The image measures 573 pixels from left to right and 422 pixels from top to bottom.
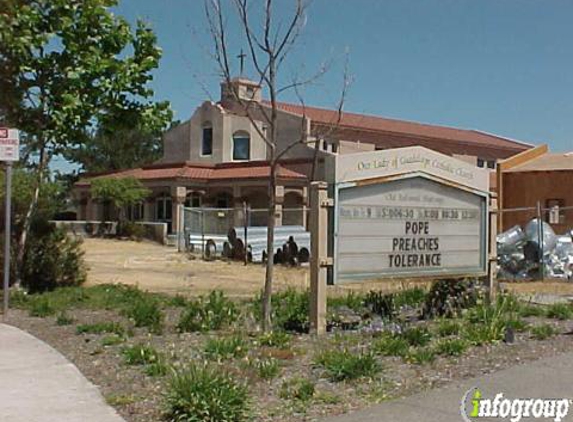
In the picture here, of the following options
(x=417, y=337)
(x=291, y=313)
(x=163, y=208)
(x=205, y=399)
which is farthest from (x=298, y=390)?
(x=163, y=208)

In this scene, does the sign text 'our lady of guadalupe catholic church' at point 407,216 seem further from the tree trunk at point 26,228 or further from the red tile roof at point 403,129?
the red tile roof at point 403,129

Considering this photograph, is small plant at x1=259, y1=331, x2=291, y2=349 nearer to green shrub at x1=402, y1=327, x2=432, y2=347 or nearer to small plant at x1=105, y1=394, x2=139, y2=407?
Answer: green shrub at x1=402, y1=327, x2=432, y2=347

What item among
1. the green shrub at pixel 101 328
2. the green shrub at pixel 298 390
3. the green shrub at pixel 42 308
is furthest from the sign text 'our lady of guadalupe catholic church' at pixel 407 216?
the green shrub at pixel 42 308

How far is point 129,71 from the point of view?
52.6 ft

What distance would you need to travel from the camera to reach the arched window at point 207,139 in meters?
55.0

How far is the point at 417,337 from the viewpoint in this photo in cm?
941

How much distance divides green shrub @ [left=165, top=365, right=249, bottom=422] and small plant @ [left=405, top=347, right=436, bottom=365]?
7.80 ft

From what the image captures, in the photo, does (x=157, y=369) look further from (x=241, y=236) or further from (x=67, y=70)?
(x=241, y=236)

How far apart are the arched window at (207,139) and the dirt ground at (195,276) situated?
1601 centimetres

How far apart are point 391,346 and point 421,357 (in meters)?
0.49

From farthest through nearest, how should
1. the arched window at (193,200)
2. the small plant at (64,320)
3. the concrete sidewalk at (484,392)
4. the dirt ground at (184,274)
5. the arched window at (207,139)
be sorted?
the arched window at (207,139) < the arched window at (193,200) < the dirt ground at (184,274) < the small plant at (64,320) < the concrete sidewalk at (484,392)

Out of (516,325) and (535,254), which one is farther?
(535,254)

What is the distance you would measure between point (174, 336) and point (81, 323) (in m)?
2.19

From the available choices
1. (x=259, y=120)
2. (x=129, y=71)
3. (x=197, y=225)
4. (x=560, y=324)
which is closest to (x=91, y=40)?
(x=129, y=71)
